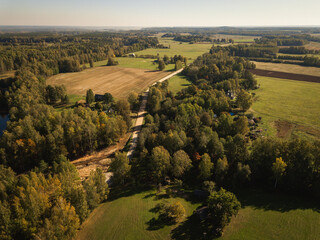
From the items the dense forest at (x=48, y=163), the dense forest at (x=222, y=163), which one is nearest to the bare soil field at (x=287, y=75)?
the dense forest at (x=222, y=163)

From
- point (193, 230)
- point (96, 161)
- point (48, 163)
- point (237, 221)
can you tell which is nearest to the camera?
point (193, 230)

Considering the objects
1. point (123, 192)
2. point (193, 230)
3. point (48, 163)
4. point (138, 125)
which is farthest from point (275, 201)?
point (48, 163)

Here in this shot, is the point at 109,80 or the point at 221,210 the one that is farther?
the point at 109,80

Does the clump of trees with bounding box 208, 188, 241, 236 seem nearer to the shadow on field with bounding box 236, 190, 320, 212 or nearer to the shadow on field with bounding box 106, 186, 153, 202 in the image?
the shadow on field with bounding box 236, 190, 320, 212

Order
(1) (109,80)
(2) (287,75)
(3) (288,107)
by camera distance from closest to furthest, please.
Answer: (3) (288,107) → (2) (287,75) → (1) (109,80)

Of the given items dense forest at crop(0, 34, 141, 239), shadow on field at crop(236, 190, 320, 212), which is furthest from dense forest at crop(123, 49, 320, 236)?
dense forest at crop(0, 34, 141, 239)

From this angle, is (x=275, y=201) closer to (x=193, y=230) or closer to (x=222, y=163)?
(x=222, y=163)

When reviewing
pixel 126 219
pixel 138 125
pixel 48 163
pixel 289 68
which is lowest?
pixel 126 219

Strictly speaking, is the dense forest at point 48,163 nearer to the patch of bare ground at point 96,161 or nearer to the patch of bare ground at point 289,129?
the patch of bare ground at point 96,161
